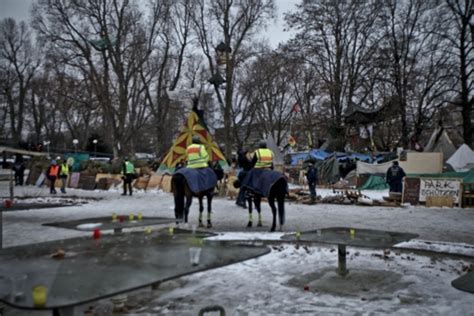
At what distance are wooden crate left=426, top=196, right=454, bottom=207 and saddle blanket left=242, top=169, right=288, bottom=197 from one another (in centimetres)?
884

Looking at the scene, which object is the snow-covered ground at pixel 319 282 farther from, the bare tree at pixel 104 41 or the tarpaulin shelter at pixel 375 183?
the bare tree at pixel 104 41

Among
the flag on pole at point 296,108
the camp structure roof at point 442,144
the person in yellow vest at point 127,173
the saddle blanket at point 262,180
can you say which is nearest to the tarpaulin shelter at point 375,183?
the camp structure roof at point 442,144

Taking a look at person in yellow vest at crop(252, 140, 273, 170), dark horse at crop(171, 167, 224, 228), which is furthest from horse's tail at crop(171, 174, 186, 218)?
person in yellow vest at crop(252, 140, 273, 170)

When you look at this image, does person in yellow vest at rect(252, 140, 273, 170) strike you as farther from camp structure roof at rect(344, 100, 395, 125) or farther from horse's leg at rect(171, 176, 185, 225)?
camp structure roof at rect(344, 100, 395, 125)

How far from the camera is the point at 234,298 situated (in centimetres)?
532

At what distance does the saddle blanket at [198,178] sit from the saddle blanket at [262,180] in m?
0.74

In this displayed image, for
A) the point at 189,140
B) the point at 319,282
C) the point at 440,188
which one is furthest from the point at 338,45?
the point at 319,282

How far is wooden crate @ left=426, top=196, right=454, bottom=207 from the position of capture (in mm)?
16219

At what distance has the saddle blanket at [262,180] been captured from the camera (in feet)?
32.0

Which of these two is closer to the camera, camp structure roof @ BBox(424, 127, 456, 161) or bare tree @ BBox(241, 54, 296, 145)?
camp structure roof @ BBox(424, 127, 456, 161)

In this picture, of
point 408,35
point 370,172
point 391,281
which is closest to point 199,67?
point 408,35

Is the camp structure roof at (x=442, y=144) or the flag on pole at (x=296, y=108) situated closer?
the camp structure roof at (x=442, y=144)

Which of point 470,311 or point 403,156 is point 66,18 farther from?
point 470,311

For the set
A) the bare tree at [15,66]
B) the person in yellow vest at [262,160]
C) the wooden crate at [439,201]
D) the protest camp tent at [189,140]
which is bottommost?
the wooden crate at [439,201]
